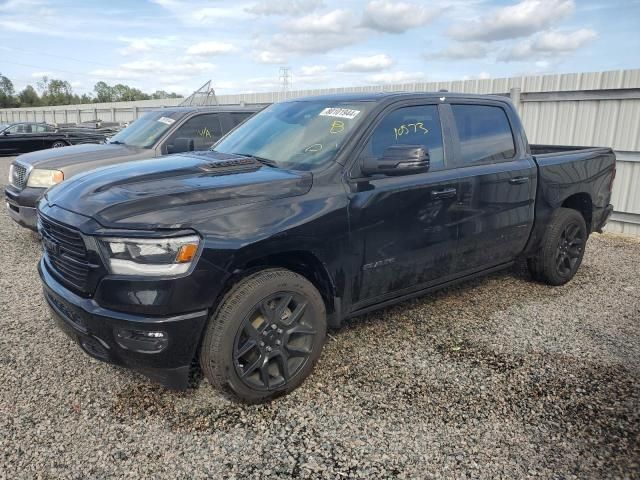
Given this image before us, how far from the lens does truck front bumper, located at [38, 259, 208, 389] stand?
260 centimetres

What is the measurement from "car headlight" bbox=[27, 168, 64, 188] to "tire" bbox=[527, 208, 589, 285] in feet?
18.0

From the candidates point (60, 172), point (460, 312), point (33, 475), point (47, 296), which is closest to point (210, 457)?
point (33, 475)

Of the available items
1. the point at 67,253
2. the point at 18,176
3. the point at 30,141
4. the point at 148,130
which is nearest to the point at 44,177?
the point at 18,176

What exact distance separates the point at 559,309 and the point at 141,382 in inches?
146

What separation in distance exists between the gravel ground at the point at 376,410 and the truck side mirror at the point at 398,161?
137 cm

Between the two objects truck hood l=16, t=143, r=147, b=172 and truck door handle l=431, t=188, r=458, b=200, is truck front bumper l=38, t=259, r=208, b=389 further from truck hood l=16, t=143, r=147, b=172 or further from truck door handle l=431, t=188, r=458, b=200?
truck hood l=16, t=143, r=147, b=172

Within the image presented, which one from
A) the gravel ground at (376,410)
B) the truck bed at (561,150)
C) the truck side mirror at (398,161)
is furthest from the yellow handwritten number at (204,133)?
the truck side mirror at (398,161)

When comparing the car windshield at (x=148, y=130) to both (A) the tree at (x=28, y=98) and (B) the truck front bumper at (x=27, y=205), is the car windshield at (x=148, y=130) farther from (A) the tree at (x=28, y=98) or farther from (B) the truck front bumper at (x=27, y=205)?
(A) the tree at (x=28, y=98)

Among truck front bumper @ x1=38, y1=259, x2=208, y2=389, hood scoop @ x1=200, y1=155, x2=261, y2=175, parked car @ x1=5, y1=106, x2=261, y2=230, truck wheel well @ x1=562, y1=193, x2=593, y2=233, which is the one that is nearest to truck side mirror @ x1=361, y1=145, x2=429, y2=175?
hood scoop @ x1=200, y1=155, x2=261, y2=175

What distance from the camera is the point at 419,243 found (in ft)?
12.0

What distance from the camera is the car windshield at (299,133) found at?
3.43 metres

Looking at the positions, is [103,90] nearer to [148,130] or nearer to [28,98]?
[28,98]

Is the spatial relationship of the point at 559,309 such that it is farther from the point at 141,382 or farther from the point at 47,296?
the point at 47,296

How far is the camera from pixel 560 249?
5121 mm
